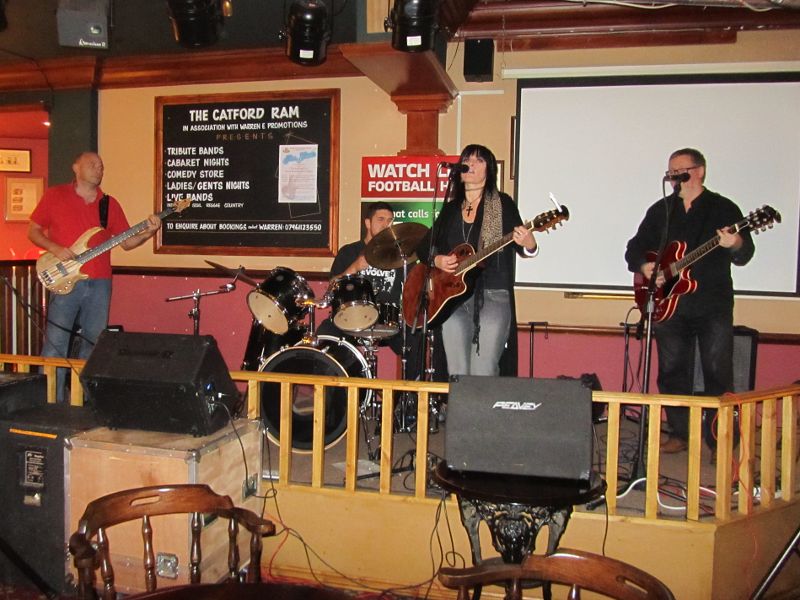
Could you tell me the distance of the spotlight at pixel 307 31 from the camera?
4.56 m

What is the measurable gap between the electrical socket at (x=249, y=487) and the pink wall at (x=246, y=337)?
7.82 feet

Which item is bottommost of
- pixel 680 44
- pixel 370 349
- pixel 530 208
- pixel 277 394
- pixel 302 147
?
pixel 277 394

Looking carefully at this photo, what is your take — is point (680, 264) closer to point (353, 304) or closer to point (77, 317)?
point (353, 304)

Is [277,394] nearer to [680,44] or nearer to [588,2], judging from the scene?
[588,2]

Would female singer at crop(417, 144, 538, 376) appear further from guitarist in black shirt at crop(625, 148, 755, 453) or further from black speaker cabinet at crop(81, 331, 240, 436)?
black speaker cabinet at crop(81, 331, 240, 436)

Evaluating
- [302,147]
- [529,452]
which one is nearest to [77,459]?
[529,452]

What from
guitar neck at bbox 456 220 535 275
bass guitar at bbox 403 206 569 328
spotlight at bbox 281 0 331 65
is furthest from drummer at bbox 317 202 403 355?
spotlight at bbox 281 0 331 65

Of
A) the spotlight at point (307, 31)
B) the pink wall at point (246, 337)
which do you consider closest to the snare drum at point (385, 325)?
the pink wall at point (246, 337)

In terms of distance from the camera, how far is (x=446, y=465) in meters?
2.56

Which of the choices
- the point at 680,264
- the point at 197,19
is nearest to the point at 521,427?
the point at 680,264

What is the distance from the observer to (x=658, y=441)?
117 inches

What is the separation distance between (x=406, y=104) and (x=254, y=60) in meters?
1.36

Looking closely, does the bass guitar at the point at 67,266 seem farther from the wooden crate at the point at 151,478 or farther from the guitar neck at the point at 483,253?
the guitar neck at the point at 483,253

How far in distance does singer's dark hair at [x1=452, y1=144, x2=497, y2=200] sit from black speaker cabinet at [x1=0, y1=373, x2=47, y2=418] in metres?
2.31
